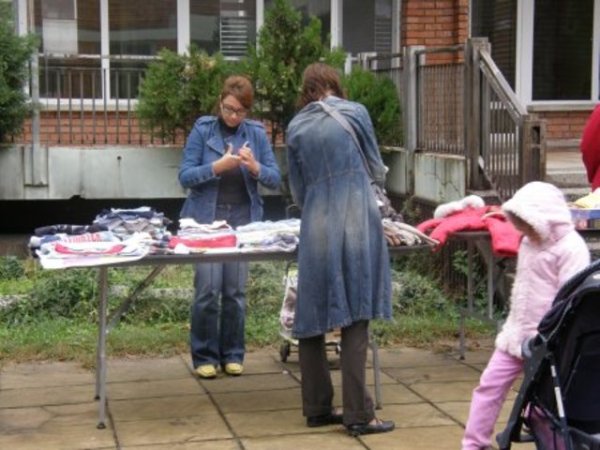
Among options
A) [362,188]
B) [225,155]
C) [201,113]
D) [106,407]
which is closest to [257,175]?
[225,155]

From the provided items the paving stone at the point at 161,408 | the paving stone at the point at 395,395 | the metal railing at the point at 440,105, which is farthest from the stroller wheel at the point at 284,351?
the metal railing at the point at 440,105

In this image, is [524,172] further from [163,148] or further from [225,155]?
[163,148]

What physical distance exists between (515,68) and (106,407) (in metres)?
9.54

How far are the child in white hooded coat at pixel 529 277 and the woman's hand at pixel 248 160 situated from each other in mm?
1966

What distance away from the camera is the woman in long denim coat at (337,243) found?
575cm

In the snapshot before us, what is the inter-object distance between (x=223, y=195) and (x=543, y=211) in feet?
8.01

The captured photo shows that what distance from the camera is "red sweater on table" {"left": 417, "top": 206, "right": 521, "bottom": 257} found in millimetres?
6625

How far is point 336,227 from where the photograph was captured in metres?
5.74

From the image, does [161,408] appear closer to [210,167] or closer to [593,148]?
[210,167]

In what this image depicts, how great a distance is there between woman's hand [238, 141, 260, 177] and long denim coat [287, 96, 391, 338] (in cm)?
84

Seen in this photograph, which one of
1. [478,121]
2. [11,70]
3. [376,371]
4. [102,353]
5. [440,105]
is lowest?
[376,371]

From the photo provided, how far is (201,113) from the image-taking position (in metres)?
10.9

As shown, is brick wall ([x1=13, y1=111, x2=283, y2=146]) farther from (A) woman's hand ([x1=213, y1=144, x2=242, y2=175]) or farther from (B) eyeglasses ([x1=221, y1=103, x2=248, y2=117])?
(A) woman's hand ([x1=213, y1=144, x2=242, y2=175])

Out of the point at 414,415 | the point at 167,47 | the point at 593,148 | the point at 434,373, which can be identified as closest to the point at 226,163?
the point at 414,415
